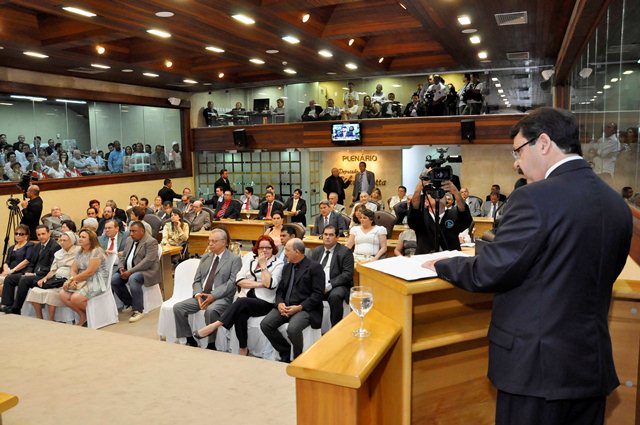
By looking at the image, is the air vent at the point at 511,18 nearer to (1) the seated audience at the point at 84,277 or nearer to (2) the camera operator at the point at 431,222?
(2) the camera operator at the point at 431,222

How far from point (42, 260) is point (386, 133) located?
26.6 ft

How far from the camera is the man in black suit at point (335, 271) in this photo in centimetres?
557

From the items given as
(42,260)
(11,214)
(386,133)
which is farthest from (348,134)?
(42,260)

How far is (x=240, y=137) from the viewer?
14211 millimetres

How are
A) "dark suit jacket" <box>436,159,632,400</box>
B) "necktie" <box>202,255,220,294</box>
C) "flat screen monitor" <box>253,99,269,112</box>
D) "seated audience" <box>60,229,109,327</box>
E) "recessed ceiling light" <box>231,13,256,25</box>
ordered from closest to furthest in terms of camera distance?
A: "dark suit jacket" <box>436,159,632,400</box> < "necktie" <box>202,255,220,294</box> < "seated audience" <box>60,229,109,327</box> < "recessed ceiling light" <box>231,13,256,25</box> < "flat screen monitor" <box>253,99,269,112</box>

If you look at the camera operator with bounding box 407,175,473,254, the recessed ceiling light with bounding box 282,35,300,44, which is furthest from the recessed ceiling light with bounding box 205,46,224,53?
the camera operator with bounding box 407,175,473,254

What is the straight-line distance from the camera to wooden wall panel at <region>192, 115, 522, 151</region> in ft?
38.8

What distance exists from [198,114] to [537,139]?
1474 cm

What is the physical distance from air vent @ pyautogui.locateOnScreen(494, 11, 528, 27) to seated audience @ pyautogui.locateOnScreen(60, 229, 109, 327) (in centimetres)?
600

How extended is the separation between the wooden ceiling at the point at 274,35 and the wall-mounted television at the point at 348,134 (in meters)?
1.24

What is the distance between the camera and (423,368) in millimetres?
2430

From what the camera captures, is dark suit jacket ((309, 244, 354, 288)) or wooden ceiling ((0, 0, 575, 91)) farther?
wooden ceiling ((0, 0, 575, 91))

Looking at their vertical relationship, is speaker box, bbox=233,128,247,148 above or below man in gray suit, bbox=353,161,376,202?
above

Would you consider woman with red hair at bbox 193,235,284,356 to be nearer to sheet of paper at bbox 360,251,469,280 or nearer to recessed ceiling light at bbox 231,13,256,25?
sheet of paper at bbox 360,251,469,280
